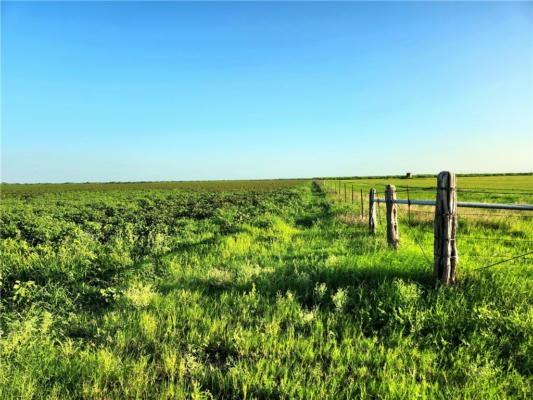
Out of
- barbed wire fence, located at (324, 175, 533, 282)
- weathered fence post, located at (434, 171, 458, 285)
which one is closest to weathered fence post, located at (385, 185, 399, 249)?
barbed wire fence, located at (324, 175, 533, 282)

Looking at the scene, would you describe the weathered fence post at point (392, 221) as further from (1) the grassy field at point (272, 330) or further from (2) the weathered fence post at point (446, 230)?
(2) the weathered fence post at point (446, 230)

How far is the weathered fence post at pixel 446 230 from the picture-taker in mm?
4020

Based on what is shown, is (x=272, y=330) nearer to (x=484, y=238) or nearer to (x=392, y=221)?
(x=392, y=221)

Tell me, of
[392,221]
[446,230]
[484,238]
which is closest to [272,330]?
[446,230]

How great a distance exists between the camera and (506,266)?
4664mm

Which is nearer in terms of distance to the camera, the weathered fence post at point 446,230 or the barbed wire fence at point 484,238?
the weathered fence post at point 446,230

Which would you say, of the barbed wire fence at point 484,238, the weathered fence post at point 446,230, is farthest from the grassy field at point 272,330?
the weathered fence post at point 446,230

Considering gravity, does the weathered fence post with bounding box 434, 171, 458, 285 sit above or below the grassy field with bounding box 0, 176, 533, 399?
above

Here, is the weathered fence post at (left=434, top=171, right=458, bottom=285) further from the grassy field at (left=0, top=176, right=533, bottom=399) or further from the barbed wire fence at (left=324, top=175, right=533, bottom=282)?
the grassy field at (left=0, top=176, right=533, bottom=399)

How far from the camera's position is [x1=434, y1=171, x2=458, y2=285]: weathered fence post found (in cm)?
402

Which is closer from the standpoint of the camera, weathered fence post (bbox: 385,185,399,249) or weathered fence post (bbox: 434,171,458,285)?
weathered fence post (bbox: 434,171,458,285)

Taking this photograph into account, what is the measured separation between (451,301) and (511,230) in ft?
22.7

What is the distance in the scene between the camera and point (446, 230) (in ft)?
13.3

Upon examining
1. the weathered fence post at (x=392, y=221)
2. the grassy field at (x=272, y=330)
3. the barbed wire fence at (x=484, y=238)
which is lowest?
the grassy field at (x=272, y=330)
